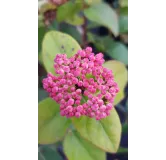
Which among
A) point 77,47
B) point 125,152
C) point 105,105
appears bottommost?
point 125,152

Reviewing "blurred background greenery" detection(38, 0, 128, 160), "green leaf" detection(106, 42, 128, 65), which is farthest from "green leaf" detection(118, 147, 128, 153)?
"green leaf" detection(106, 42, 128, 65)

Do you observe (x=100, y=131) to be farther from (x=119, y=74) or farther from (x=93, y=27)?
(x=93, y=27)

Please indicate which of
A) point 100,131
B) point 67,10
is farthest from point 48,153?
point 67,10

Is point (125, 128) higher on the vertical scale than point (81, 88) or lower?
lower

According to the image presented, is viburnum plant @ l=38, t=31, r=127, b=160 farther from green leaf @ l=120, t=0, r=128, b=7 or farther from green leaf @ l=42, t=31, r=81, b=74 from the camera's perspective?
green leaf @ l=120, t=0, r=128, b=7

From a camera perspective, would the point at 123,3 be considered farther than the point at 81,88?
Yes
